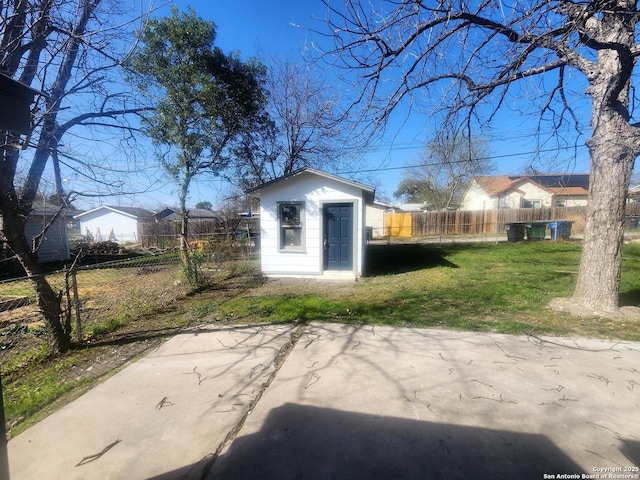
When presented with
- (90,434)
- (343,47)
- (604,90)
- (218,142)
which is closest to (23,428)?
(90,434)

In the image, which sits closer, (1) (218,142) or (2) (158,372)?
(2) (158,372)

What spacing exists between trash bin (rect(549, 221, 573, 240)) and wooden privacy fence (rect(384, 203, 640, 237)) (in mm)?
7305

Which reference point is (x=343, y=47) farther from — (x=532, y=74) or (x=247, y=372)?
(x=247, y=372)

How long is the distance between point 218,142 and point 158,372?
322 inches

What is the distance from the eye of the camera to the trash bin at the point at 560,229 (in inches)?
707

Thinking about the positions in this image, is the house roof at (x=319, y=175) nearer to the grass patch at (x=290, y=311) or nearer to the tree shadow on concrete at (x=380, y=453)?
the grass patch at (x=290, y=311)

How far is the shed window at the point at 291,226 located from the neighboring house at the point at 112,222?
30973mm

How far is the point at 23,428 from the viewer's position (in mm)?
2344

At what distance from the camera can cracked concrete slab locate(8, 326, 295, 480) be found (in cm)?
193

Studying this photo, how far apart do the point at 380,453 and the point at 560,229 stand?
21.6 metres

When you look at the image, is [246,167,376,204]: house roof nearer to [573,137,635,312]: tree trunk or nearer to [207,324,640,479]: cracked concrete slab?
[573,137,635,312]: tree trunk

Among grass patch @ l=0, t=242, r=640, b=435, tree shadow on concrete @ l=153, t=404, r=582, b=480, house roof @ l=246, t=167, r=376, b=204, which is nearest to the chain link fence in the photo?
grass patch @ l=0, t=242, r=640, b=435

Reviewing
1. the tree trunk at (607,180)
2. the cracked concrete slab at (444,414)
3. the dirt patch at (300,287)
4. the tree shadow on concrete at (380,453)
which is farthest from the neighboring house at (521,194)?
the tree shadow on concrete at (380,453)

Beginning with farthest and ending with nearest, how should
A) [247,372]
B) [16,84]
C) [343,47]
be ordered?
[343,47] < [247,372] < [16,84]
